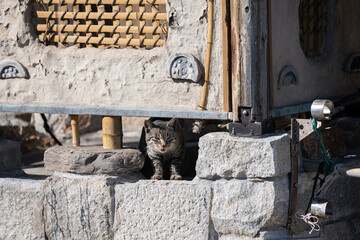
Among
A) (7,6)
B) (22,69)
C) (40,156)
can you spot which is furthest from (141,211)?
(40,156)

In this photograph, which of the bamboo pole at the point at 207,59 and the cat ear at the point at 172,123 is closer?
the bamboo pole at the point at 207,59

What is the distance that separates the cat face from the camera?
5785 mm

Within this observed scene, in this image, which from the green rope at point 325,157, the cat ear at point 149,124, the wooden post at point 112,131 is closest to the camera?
the green rope at point 325,157

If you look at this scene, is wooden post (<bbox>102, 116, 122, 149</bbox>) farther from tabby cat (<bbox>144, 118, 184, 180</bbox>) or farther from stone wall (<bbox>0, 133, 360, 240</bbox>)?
tabby cat (<bbox>144, 118, 184, 180</bbox>)

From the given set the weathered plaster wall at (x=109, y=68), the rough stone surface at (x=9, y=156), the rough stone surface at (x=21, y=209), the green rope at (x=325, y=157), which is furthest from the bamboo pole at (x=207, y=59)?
the rough stone surface at (x=9, y=156)

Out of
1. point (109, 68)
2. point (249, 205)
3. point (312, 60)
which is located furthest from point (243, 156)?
point (312, 60)

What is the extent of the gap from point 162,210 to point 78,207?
27.1 inches

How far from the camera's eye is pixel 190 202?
502 cm

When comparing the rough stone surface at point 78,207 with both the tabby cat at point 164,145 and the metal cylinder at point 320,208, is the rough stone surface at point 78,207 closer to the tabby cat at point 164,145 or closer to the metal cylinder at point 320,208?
the tabby cat at point 164,145

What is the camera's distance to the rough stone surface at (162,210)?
5.00 meters

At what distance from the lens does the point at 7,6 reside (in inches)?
225

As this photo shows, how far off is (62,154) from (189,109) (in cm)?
104

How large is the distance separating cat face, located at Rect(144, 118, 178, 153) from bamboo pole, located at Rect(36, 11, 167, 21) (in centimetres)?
91

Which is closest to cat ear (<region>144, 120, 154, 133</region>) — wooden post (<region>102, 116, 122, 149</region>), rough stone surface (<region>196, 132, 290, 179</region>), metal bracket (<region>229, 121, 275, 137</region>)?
wooden post (<region>102, 116, 122, 149</region>)
